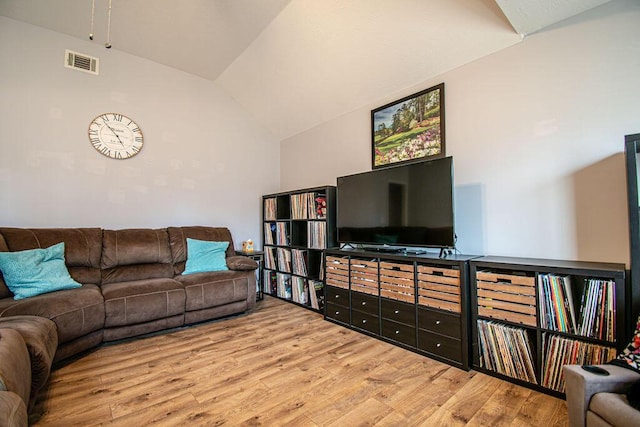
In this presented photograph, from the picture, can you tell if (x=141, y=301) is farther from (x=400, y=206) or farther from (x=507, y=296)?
(x=507, y=296)

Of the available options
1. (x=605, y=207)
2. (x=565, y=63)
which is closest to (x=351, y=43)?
(x=565, y=63)

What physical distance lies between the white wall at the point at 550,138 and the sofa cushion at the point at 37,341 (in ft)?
9.53

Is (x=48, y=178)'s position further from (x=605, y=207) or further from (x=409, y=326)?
(x=605, y=207)

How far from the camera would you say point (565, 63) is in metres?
1.92

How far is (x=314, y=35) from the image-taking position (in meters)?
2.74

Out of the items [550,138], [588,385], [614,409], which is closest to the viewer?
[614,409]

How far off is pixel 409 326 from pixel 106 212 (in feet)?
11.2

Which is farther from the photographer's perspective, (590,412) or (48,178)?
(48,178)

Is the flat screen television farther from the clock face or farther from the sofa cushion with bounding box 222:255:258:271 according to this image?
the clock face

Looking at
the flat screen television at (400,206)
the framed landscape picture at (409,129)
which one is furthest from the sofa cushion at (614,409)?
the framed landscape picture at (409,129)

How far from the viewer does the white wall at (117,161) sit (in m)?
2.79

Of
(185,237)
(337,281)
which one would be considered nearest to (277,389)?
(337,281)

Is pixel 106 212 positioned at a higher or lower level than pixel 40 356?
higher

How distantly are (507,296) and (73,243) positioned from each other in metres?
3.68
